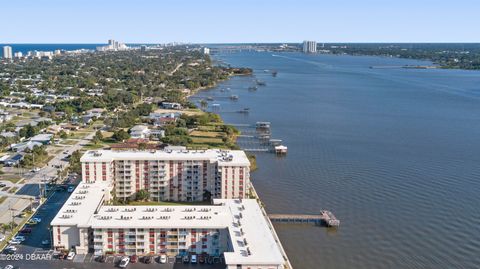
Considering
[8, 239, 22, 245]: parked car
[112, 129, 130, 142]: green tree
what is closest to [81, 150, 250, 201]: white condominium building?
[8, 239, 22, 245]: parked car

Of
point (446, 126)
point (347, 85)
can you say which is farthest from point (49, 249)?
point (347, 85)

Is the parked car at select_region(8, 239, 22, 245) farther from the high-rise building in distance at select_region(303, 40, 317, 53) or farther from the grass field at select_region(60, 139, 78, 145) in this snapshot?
the high-rise building in distance at select_region(303, 40, 317, 53)

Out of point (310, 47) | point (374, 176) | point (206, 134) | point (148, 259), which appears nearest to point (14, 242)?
point (148, 259)

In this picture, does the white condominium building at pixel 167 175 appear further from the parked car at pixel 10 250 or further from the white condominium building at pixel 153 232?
the parked car at pixel 10 250

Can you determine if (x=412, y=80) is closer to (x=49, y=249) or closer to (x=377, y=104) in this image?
(x=377, y=104)

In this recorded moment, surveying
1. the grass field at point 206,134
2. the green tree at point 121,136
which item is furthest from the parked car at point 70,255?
the grass field at point 206,134

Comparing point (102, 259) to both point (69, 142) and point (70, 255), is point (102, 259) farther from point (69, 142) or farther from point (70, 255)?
point (69, 142)
